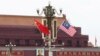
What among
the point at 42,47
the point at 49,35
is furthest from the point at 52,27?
the point at 42,47

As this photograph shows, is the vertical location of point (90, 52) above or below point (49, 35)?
below

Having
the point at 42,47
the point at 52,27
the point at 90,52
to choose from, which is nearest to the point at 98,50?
the point at 90,52

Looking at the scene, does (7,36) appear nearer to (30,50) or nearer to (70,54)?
(30,50)

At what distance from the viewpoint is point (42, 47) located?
3440 inches

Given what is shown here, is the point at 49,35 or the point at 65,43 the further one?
the point at 65,43

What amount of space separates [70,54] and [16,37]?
25.7ft

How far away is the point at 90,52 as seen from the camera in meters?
90.1

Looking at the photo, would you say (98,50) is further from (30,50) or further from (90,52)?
(30,50)

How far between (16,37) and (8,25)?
2.74m

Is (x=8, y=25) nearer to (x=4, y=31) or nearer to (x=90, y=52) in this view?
(x=4, y=31)

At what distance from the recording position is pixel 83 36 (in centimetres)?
9012

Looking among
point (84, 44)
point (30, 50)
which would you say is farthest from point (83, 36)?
point (30, 50)

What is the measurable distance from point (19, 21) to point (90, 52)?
1070 centimetres

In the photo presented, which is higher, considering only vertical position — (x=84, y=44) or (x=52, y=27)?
(x=52, y=27)
